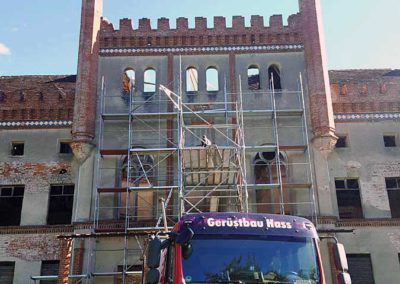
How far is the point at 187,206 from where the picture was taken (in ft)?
61.3

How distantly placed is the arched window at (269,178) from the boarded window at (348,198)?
2.31 metres

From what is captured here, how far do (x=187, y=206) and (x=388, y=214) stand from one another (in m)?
8.16

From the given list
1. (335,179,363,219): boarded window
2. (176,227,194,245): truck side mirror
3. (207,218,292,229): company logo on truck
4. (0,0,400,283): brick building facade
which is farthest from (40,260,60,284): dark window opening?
(176,227,194,245): truck side mirror

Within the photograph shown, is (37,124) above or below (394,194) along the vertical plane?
above

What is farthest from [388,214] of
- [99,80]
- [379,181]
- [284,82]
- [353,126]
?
[99,80]

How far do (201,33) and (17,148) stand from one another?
971 centimetres

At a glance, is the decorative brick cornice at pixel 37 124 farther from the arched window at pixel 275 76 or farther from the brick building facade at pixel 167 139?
the arched window at pixel 275 76

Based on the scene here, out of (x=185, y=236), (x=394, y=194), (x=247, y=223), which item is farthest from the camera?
(x=394, y=194)

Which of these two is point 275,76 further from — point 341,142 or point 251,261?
point 251,261

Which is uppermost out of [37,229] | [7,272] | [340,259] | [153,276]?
[37,229]

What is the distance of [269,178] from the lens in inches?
784

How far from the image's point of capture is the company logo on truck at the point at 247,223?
822cm

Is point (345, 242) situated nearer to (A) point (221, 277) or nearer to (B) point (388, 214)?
(B) point (388, 214)

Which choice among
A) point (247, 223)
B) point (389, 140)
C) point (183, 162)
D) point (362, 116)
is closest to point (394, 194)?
point (389, 140)
